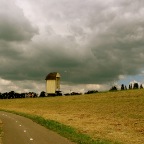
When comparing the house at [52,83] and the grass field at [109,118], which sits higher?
the house at [52,83]

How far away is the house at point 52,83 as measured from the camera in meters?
150

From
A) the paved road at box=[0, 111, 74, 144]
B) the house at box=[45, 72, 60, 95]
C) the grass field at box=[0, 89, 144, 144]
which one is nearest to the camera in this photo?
the paved road at box=[0, 111, 74, 144]

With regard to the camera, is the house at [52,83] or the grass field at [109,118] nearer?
the grass field at [109,118]

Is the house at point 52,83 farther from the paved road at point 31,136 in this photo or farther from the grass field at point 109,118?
the paved road at point 31,136

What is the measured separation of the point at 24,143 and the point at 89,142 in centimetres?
411

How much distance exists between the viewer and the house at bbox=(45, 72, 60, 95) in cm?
15025

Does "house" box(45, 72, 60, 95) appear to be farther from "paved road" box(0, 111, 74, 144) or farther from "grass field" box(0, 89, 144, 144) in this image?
"paved road" box(0, 111, 74, 144)

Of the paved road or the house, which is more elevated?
the house

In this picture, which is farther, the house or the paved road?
the house

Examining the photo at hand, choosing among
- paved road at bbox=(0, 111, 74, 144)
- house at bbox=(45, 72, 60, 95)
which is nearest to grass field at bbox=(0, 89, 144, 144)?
paved road at bbox=(0, 111, 74, 144)

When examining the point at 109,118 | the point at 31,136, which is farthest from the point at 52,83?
the point at 31,136

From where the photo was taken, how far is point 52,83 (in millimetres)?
153125

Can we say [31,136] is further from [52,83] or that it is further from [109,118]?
[52,83]

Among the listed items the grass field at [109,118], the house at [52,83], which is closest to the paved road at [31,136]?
the grass field at [109,118]
